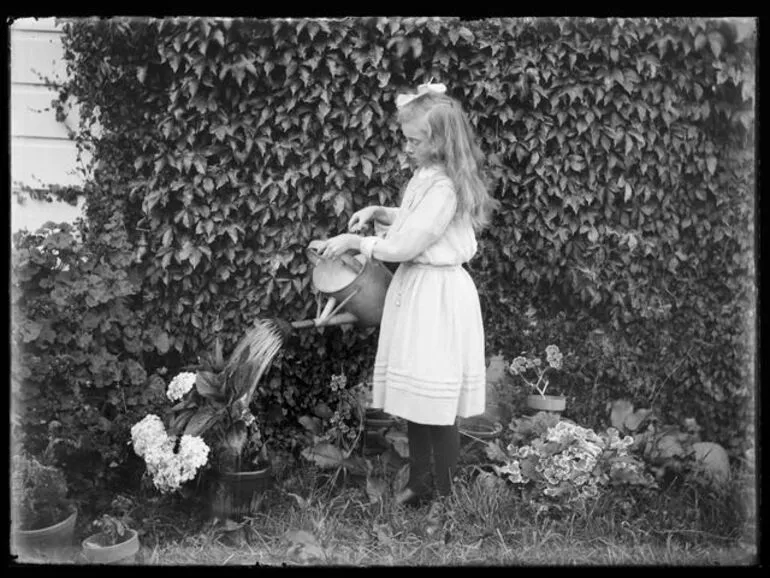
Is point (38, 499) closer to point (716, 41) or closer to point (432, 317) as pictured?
point (432, 317)

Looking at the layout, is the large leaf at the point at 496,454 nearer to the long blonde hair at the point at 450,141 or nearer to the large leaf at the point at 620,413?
the large leaf at the point at 620,413

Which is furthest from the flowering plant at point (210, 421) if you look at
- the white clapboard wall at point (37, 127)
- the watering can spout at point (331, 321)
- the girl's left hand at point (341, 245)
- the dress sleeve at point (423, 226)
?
the white clapboard wall at point (37, 127)

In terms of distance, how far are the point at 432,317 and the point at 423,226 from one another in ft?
1.25

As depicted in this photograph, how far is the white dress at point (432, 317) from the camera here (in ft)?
12.0

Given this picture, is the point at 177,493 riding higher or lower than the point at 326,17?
lower

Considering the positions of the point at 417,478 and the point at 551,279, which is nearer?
the point at 417,478

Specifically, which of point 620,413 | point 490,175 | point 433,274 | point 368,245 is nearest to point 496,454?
point 620,413

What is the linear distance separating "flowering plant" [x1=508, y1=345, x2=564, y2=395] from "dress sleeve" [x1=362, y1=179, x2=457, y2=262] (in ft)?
3.30

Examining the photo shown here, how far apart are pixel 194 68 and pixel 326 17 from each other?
629 mm

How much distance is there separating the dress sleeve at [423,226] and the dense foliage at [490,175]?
56 cm

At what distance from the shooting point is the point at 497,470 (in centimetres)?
404

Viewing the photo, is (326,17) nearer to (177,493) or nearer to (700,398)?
(177,493)

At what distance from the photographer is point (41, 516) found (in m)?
3.73

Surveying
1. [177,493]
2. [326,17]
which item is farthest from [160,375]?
[326,17]
